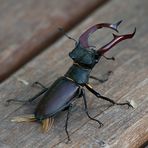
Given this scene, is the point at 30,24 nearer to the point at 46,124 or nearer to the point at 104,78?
the point at 104,78

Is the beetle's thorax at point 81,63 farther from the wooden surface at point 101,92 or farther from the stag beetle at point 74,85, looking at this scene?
the wooden surface at point 101,92

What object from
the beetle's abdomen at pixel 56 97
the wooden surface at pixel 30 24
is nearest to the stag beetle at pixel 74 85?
the beetle's abdomen at pixel 56 97

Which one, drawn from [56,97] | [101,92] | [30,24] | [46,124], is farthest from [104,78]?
[30,24]

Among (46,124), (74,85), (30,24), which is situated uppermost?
(74,85)

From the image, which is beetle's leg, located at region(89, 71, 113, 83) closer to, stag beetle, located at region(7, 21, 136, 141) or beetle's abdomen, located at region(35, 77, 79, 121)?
stag beetle, located at region(7, 21, 136, 141)

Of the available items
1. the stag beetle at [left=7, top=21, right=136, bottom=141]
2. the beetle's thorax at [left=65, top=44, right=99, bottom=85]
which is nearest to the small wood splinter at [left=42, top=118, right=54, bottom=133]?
the stag beetle at [left=7, top=21, right=136, bottom=141]

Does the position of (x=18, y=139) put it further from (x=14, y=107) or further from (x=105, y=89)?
(x=105, y=89)

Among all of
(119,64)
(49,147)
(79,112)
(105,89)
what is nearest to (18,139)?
(49,147)
